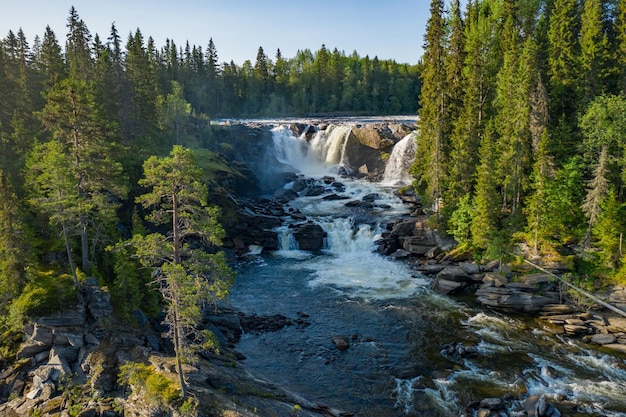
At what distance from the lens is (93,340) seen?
21.1 m

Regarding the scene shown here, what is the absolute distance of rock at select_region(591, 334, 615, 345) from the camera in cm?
2698

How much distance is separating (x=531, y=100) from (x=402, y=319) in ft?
73.6

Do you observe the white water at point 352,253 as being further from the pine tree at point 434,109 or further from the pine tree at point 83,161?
the pine tree at point 83,161

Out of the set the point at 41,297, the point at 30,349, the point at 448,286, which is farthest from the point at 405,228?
the point at 30,349

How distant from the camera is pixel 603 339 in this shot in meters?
A: 27.2

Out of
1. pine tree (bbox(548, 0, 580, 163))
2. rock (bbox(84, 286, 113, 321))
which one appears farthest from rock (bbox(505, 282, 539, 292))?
rock (bbox(84, 286, 113, 321))

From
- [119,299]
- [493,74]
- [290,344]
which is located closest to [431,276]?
[290,344]

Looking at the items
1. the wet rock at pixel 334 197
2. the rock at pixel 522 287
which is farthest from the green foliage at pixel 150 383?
the wet rock at pixel 334 197

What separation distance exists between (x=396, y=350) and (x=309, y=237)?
22689 mm

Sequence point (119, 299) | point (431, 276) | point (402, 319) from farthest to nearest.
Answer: point (431, 276), point (402, 319), point (119, 299)

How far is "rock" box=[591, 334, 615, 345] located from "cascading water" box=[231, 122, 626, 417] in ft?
4.49

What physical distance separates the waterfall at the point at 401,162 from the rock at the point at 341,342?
1618 inches

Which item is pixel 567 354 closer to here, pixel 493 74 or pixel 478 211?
pixel 478 211

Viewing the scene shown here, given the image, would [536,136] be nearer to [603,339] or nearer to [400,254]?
[400,254]
